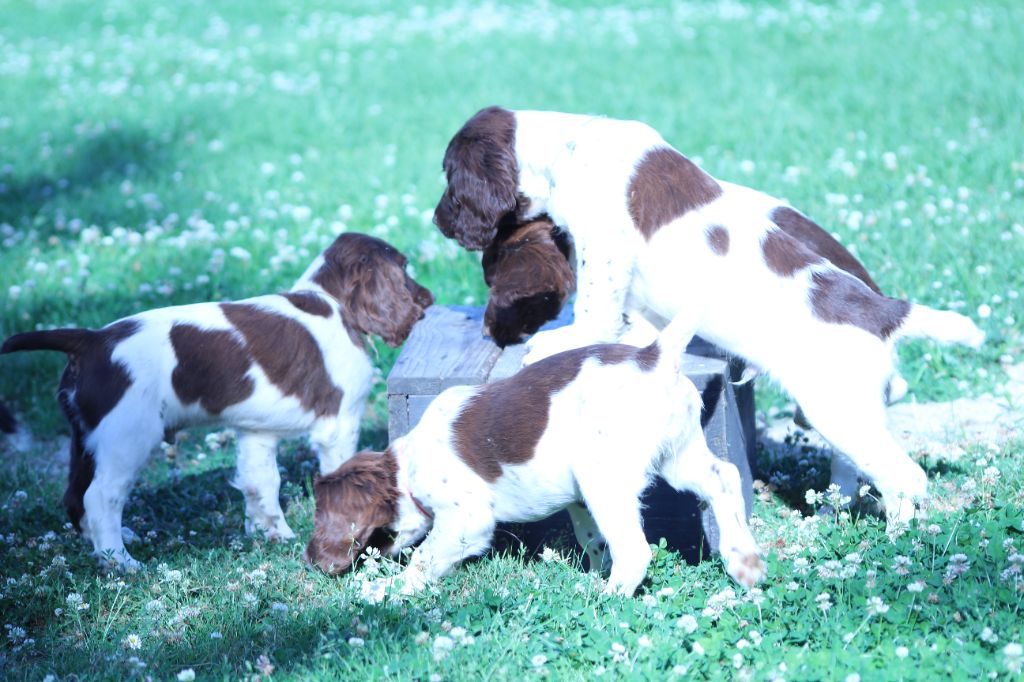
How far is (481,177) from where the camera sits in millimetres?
4961

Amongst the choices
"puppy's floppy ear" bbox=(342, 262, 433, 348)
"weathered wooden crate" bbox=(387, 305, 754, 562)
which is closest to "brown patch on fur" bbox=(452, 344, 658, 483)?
"weathered wooden crate" bbox=(387, 305, 754, 562)

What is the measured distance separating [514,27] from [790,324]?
47.9 feet

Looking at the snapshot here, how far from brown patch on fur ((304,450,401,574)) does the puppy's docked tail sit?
1167 millimetres

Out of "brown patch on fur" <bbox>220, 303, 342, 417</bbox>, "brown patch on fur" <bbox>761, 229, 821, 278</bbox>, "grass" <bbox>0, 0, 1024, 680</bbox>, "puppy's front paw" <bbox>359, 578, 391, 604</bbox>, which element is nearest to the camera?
"grass" <bbox>0, 0, 1024, 680</bbox>

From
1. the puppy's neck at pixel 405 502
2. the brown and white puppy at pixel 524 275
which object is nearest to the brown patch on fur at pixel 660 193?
the brown and white puppy at pixel 524 275

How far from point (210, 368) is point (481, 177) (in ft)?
4.33

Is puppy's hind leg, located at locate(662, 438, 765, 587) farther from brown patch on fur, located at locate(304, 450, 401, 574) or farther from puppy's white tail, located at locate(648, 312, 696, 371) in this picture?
brown patch on fur, located at locate(304, 450, 401, 574)

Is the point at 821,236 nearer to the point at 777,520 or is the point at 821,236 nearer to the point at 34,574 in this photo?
the point at 777,520

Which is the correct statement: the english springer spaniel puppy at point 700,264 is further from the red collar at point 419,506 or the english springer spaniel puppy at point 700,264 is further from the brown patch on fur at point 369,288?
the red collar at point 419,506

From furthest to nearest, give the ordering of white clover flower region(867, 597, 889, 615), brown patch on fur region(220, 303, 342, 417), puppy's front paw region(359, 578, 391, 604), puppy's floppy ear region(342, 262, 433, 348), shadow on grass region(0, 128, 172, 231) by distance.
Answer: shadow on grass region(0, 128, 172, 231) < puppy's floppy ear region(342, 262, 433, 348) < brown patch on fur region(220, 303, 342, 417) < puppy's front paw region(359, 578, 391, 604) < white clover flower region(867, 597, 889, 615)

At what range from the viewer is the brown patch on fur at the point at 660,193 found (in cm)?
468

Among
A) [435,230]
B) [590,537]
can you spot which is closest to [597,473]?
[590,537]

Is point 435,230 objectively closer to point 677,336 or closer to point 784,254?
point 784,254

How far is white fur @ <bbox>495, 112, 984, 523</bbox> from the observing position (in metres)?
4.32
